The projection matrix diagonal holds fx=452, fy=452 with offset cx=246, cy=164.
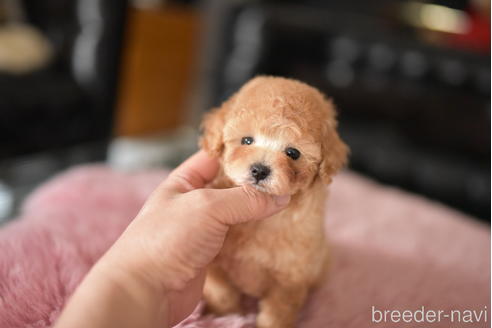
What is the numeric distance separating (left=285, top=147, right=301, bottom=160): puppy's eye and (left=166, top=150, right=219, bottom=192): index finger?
20 centimetres

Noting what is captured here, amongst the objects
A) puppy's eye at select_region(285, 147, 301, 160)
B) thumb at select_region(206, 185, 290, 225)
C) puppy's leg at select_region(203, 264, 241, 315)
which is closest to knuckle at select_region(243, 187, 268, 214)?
thumb at select_region(206, 185, 290, 225)

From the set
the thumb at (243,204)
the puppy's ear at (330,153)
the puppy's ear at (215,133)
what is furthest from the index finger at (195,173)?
the puppy's ear at (330,153)

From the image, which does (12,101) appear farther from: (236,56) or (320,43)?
(320,43)

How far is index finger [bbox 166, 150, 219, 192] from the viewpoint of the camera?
103cm

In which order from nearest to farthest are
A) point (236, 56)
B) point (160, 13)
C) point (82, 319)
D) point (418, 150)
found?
1. point (82, 319)
2. point (418, 150)
3. point (236, 56)
4. point (160, 13)

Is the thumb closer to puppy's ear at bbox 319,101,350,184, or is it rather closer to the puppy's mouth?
the puppy's mouth

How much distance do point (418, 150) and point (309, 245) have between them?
1843mm

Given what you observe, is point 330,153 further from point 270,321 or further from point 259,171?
point 270,321

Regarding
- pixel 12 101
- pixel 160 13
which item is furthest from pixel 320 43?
pixel 12 101

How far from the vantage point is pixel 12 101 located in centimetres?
247

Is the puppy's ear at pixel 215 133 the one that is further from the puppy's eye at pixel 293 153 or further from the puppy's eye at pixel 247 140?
the puppy's eye at pixel 293 153

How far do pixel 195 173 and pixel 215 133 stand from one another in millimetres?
107

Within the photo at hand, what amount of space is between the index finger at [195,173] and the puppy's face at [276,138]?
3 cm

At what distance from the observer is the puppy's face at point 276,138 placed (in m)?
0.96
